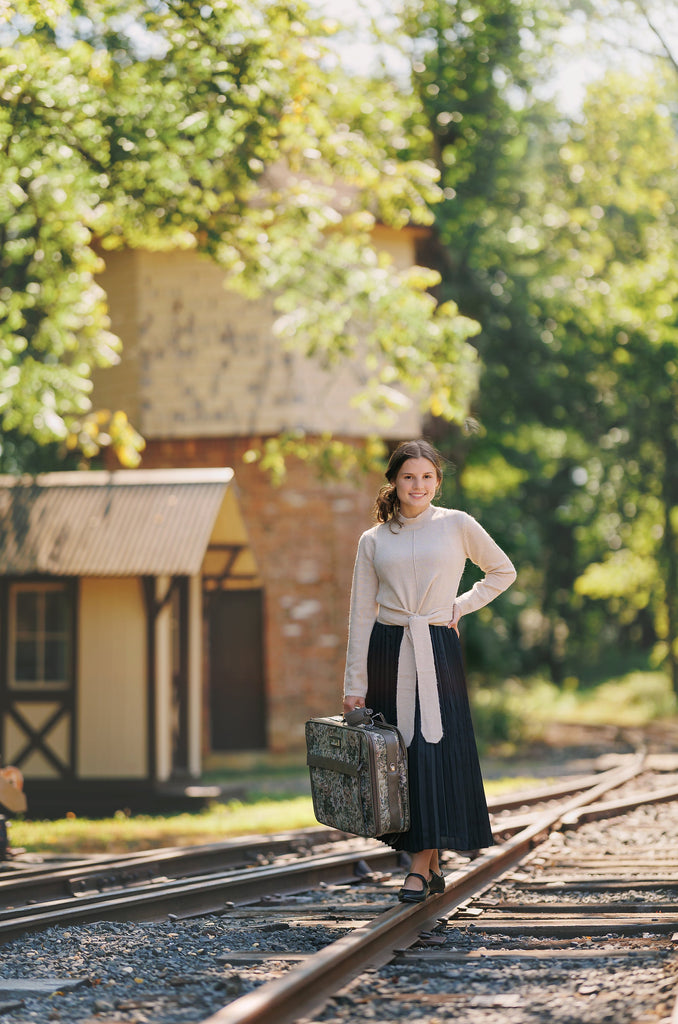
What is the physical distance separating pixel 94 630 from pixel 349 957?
11.4 m

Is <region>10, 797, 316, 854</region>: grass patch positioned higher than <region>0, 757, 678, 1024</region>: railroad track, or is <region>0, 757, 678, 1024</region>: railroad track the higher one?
<region>0, 757, 678, 1024</region>: railroad track

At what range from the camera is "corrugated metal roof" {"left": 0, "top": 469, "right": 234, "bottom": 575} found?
14828mm

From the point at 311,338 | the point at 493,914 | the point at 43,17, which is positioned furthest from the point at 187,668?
the point at 493,914

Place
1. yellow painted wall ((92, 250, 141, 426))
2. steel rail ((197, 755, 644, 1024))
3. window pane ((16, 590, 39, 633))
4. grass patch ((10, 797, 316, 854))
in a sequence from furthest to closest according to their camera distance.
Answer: yellow painted wall ((92, 250, 141, 426))
window pane ((16, 590, 39, 633))
grass patch ((10, 797, 316, 854))
steel rail ((197, 755, 644, 1024))

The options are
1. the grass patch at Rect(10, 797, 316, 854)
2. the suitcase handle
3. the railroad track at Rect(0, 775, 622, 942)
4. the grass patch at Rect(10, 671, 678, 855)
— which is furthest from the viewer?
the grass patch at Rect(10, 671, 678, 855)

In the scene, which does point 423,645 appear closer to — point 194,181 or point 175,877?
point 175,877

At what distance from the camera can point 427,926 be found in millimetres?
5648

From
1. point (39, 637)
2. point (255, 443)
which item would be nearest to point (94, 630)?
point (39, 637)

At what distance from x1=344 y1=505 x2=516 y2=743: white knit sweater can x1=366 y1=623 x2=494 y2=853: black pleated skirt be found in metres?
0.06

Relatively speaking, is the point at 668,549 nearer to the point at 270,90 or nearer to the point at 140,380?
the point at 140,380

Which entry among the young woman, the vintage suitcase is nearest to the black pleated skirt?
the young woman

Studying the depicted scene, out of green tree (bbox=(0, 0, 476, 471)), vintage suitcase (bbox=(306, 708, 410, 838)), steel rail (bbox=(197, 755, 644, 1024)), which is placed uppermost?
green tree (bbox=(0, 0, 476, 471))

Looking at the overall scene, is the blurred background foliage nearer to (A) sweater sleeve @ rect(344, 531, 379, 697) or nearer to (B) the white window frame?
(B) the white window frame

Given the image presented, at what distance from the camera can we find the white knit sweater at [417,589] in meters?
5.80
